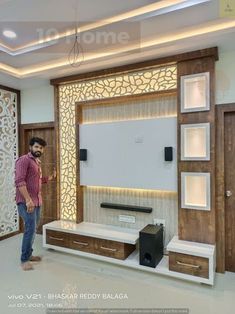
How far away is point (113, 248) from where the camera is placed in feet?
9.43

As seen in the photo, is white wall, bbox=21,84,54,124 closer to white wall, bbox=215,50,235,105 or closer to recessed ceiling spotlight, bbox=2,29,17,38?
recessed ceiling spotlight, bbox=2,29,17,38

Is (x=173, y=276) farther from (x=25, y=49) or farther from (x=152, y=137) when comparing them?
(x=25, y=49)

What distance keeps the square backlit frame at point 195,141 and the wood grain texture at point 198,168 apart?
0.04m

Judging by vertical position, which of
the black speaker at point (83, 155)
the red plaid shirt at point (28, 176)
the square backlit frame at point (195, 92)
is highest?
the square backlit frame at point (195, 92)

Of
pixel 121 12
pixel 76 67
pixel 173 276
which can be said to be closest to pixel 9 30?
pixel 76 67

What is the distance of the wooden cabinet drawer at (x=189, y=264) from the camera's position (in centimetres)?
241

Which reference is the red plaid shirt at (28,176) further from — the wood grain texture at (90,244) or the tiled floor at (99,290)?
the tiled floor at (99,290)

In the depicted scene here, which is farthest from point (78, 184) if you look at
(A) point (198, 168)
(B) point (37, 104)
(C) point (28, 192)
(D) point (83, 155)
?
(A) point (198, 168)

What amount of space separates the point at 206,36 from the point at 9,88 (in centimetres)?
328

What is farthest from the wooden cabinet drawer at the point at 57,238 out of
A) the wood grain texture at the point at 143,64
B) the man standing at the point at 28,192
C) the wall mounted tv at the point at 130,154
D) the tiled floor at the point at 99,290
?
the wood grain texture at the point at 143,64

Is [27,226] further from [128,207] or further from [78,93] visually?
[78,93]

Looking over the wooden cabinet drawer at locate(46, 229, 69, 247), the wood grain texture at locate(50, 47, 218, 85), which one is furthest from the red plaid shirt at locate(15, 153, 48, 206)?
the wood grain texture at locate(50, 47, 218, 85)

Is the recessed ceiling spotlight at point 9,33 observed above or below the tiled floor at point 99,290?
above

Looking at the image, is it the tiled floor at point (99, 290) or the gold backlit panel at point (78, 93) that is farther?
the gold backlit panel at point (78, 93)
